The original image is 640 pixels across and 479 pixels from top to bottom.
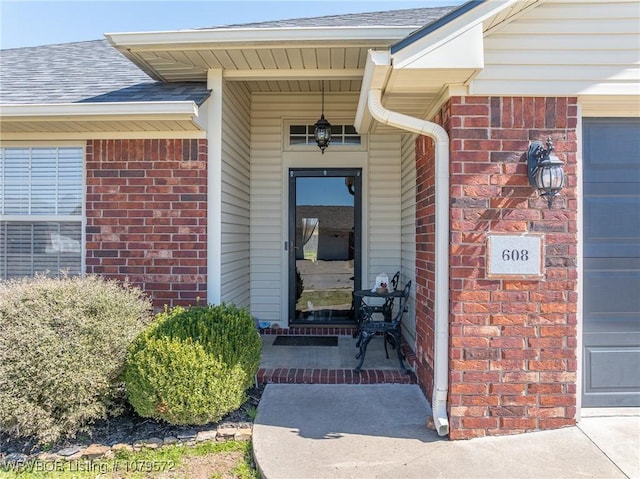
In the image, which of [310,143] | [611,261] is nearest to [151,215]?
[310,143]

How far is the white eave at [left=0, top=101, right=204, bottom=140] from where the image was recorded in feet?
10.9

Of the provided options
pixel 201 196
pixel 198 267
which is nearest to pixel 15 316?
pixel 198 267

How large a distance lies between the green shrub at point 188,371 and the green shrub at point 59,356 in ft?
0.70

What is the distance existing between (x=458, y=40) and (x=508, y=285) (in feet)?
5.41

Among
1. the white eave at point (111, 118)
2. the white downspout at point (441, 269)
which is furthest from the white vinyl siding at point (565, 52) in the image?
the white eave at point (111, 118)

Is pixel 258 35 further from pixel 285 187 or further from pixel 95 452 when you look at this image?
pixel 95 452

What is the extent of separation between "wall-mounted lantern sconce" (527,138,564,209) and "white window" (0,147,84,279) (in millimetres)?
3984

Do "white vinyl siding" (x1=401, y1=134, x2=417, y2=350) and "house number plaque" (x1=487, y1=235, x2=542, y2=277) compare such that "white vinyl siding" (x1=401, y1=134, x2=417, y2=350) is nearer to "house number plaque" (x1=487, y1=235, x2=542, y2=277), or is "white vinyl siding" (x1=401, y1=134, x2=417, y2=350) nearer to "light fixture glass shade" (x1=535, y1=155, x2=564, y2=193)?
"house number plaque" (x1=487, y1=235, x2=542, y2=277)

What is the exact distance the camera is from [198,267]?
3.76 metres

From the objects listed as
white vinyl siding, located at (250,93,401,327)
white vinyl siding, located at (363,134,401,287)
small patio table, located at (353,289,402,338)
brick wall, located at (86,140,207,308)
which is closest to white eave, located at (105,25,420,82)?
brick wall, located at (86,140,207,308)

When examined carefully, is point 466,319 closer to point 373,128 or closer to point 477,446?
point 477,446

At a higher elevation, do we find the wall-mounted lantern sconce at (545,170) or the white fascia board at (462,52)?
the white fascia board at (462,52)

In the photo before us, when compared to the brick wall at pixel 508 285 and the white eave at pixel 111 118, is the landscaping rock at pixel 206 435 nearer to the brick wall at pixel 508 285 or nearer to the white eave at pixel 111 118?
the brick wall at pixel 508 285

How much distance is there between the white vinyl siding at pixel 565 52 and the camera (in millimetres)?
2684
